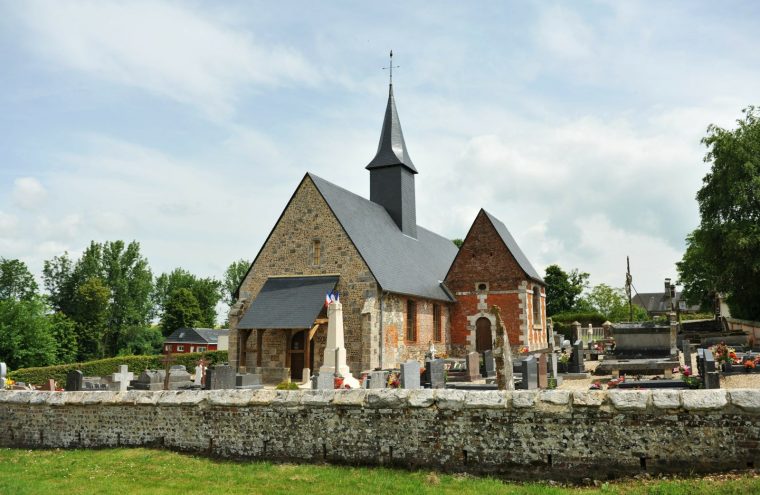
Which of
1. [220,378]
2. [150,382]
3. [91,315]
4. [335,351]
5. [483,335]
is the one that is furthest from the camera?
[91,315]

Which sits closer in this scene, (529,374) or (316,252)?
(529,374)

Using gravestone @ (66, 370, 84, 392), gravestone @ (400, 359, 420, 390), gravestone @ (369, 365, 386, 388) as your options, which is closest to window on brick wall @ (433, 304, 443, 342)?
gravestone @ (369, 365, 386, 388)

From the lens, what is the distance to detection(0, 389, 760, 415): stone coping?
639 centimetres

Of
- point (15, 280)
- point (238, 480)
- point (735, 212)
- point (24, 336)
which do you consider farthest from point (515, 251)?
point (15, 280)

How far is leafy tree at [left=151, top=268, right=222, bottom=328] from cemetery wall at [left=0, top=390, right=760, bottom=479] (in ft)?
183

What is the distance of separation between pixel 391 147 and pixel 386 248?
723 cm

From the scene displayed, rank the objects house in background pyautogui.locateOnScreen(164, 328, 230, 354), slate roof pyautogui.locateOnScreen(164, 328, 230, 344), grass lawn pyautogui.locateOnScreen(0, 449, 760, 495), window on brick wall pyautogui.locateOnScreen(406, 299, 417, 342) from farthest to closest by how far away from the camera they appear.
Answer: slate roof pyautogui.locateOnScreen(164, 328, 230, 344) → house in background pyautogui.locateOnScreen(164, 328, 230, 354) → window on brick wall pyautogui.locateOnScreen(406, 299, 417, 342) → grass lawn pyautogui.locateOnScreen(0, 449, 760, 495)

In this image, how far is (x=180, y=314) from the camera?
61219 millimetres

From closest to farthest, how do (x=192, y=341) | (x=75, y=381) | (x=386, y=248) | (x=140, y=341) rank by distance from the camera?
1. (x=75, y=381)
2. (x=386, y=248)
3. (x=192, y=341)
4. (x=140, y=341)

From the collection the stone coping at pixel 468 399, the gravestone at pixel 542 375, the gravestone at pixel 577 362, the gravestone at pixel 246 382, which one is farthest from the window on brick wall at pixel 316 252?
the stone coping at pixel 468 399

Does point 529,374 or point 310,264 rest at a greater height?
point 310,264

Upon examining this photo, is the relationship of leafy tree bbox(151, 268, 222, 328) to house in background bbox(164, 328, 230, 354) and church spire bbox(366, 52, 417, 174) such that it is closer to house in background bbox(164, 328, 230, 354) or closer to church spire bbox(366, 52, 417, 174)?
house in background bbox(164, 328, 230, 354)

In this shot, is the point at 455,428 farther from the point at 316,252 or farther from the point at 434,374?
the point at 316,252

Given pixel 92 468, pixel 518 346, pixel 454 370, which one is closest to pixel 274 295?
pixel 454 370
